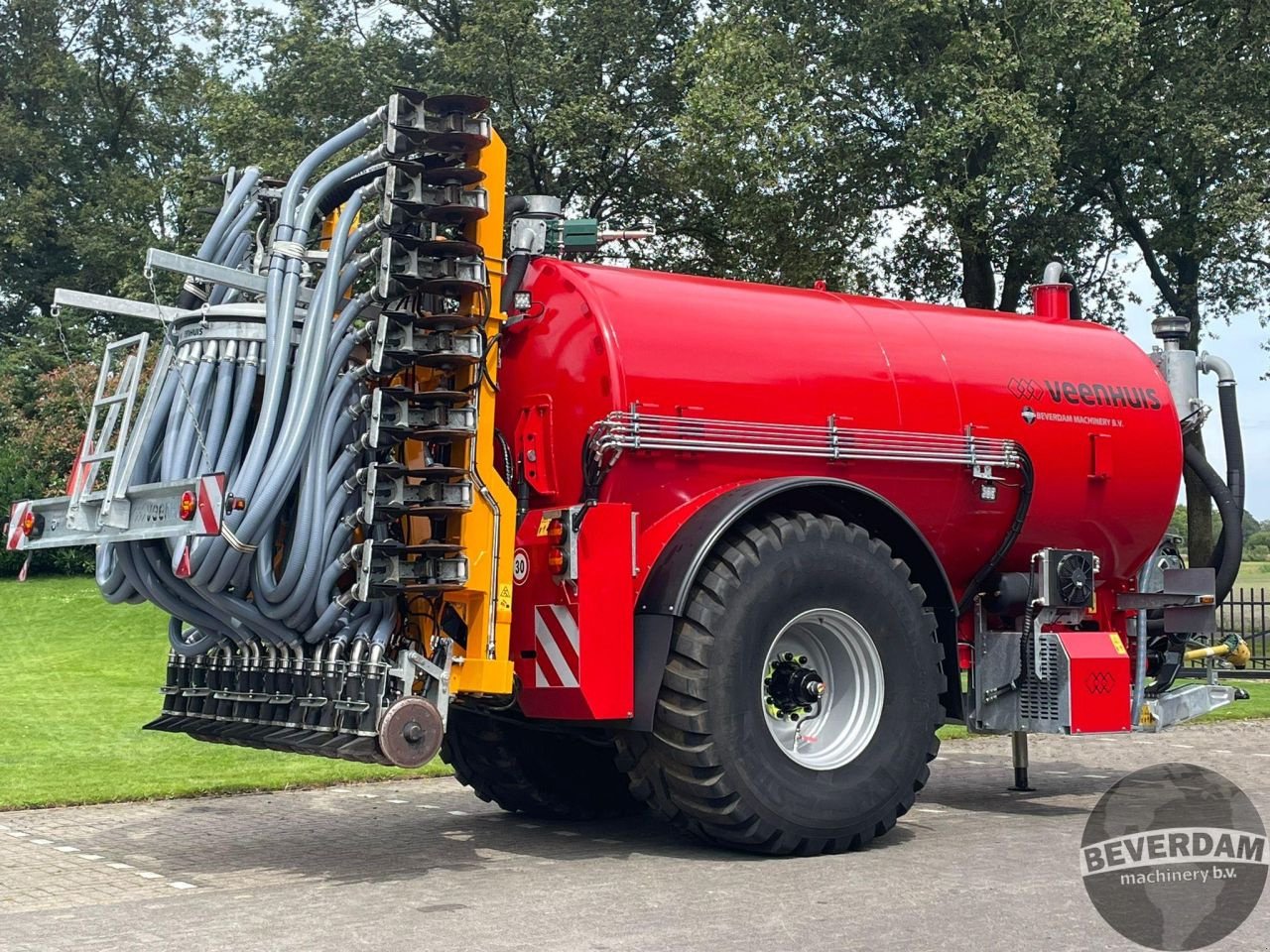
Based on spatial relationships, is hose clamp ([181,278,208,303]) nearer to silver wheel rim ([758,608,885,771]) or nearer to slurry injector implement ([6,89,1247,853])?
slurry injector implement ([6,89,1247,853])

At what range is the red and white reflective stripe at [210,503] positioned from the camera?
6.36 metres

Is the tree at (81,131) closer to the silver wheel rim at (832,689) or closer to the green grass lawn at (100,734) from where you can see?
the green grass lawn at (100,734)

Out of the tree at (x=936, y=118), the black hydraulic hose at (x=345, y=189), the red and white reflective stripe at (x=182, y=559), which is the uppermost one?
the tree at (x=936, y=118)

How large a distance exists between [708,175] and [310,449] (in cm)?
1373

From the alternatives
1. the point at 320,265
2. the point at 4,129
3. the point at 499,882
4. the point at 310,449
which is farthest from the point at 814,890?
the point at 4,129

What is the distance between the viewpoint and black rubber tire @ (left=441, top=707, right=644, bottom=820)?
8570 millimetres

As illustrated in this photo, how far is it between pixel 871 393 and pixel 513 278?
2.01 meters

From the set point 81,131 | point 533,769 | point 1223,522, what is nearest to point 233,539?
point 533,769

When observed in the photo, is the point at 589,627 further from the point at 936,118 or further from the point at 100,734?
the point at 936,118

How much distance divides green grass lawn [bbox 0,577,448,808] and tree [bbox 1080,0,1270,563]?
1435 cm

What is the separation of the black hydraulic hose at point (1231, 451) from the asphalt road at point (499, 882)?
175 cm

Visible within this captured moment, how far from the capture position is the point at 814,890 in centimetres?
641

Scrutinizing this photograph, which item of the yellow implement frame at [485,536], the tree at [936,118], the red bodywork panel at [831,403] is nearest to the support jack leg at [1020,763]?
the red bodywork panel at [831,403]

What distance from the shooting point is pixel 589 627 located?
691 centimetres
